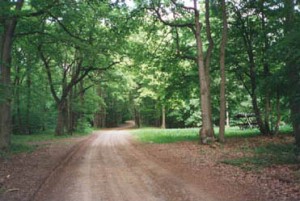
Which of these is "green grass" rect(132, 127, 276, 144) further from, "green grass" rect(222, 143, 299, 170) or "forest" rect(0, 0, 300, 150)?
"green grass" rect(222, 143, 299, 170)

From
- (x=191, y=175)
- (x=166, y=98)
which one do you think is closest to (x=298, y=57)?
(x=191, y=175)

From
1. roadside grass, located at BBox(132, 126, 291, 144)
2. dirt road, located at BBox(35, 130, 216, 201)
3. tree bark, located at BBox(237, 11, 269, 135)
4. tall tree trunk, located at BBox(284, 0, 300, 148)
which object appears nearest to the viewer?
dirt road, located at BBox(35, 130, 216, 201)

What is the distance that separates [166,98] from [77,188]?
16.7 meters

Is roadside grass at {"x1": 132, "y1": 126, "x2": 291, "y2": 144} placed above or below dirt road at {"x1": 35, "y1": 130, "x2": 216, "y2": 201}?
above

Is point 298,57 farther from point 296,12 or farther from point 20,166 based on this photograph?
point 20,166

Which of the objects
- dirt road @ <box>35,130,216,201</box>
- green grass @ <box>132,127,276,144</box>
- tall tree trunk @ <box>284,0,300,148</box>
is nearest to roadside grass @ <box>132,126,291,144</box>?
green grass @ <box>132,127,276,144</box>

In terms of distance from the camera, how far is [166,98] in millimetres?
25516

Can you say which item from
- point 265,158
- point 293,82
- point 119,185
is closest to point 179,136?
point 265,158

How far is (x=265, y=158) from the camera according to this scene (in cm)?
1305

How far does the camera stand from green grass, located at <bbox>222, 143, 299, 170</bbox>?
11.8m

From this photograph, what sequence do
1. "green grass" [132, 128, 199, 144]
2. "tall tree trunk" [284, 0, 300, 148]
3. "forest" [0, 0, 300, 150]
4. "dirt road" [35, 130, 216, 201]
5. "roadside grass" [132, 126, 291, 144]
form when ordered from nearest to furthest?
"dirt road" [35, 130, 216, 201] < "tall tree trunk" [284, 0, 300, 148] < "forest" [0, 0, 300, 150] < "green grass" [132, 128, 199, 144] < "roadside grass" [132, 126, 291, 144]

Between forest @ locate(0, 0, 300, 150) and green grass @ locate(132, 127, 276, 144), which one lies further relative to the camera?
green grass @ locate(132, 127, 276, 144)

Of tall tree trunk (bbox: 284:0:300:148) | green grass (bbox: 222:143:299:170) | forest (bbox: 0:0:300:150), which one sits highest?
forest (bbox: 0:0:300:150)

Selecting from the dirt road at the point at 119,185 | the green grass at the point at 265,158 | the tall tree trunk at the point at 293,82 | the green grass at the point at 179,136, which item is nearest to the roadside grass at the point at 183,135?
the green grass at the point at 179,136
